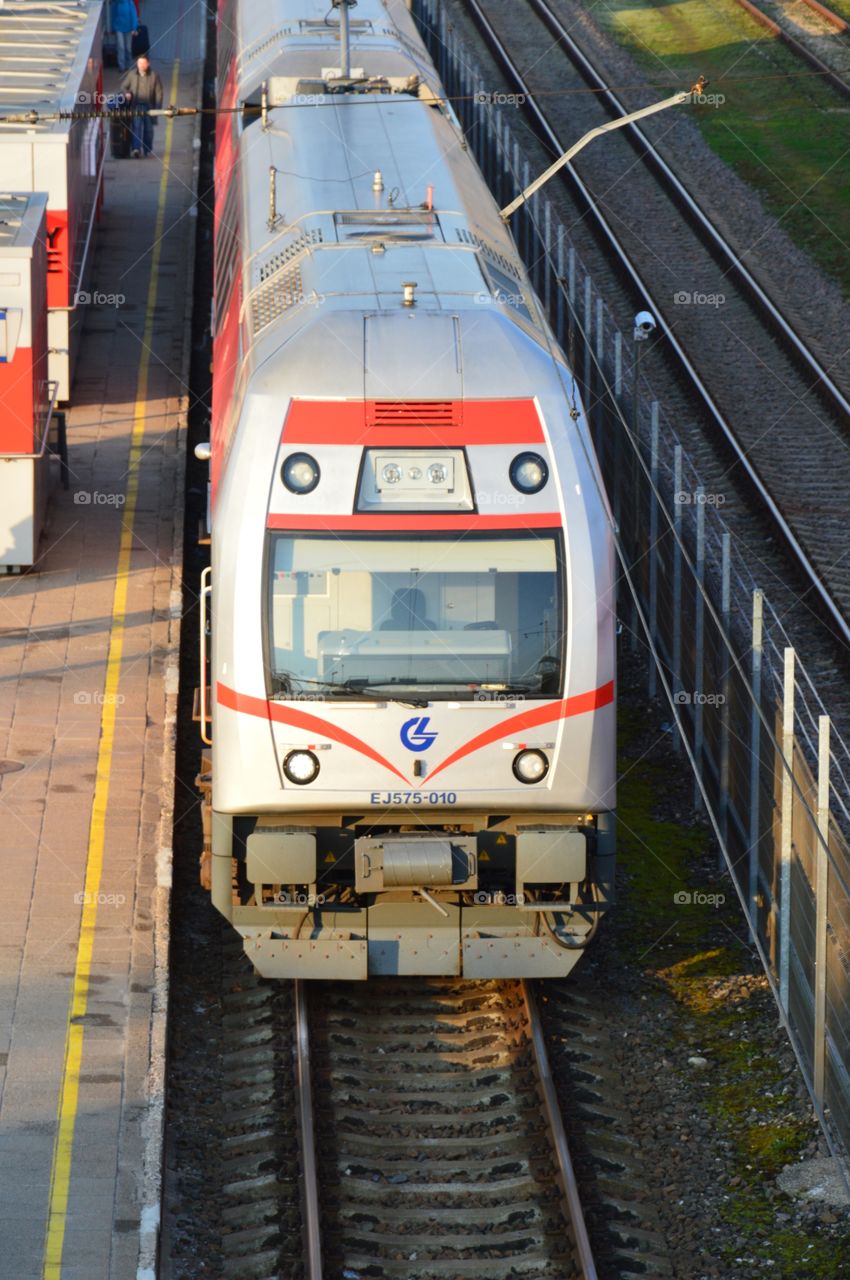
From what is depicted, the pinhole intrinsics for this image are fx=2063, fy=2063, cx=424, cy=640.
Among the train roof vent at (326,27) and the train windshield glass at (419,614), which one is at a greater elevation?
the train roof vent at (326,27)

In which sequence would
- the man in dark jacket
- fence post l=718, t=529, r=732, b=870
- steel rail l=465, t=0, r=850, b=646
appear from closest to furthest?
fence post l=718, t=529, r=732, b=870
steel rail l=465, t=0, r=850, b=646
the man in dark jacket

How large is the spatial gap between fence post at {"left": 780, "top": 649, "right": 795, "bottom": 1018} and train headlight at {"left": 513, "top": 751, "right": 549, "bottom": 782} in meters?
1.32

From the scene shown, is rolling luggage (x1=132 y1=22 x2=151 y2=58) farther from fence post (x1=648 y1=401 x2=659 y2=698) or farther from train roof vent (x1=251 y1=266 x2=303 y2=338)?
train roof vent (x1=251 y1=266 x2=303 y2=338)

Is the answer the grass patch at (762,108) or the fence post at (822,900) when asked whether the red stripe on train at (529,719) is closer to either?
the fence post at (822,900)

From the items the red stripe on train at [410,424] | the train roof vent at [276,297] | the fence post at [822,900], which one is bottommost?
the fence post at [822,900]

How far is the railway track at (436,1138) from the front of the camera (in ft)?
33.0

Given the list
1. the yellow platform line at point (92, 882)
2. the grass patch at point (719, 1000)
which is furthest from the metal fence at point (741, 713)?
the yellow platform line at point (92, 882)

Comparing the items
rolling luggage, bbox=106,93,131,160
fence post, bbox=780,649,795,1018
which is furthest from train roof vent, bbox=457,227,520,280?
rolling luggage, bbox=106,93,131,160

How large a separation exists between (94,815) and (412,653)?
144 inches

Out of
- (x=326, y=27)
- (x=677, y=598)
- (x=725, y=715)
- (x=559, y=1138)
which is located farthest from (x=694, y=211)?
(x=559, y=1138)

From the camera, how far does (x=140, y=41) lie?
35.2 meters

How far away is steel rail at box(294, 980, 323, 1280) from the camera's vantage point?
9.75 meters

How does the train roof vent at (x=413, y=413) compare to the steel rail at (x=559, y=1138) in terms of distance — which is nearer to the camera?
the steel rail at (x=559, y=1138)

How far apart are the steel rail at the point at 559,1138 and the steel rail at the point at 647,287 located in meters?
6.00
